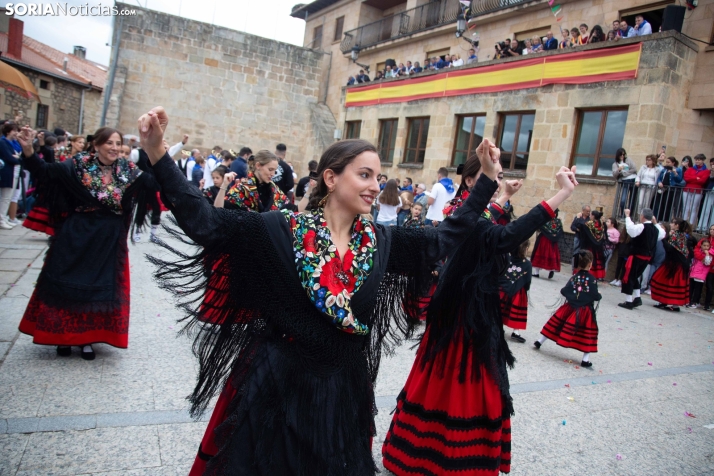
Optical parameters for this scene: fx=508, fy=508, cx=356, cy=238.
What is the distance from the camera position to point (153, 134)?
1.66 m

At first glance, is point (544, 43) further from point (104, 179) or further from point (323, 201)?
point (323, 201)

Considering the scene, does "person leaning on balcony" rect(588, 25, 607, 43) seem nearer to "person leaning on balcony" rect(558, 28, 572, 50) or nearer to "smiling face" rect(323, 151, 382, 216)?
"person leaning on balcony" rect(558, 28, 572, 50)

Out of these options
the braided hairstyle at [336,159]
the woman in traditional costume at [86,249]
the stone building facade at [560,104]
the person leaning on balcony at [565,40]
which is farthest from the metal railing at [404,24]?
the braided hairstyle at [336,159]

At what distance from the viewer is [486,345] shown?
2830mm

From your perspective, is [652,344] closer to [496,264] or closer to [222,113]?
[496,264]

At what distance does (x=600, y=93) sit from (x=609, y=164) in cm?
174

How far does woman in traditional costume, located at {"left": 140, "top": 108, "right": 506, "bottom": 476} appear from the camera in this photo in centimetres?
179

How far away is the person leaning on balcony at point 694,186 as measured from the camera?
414 inches

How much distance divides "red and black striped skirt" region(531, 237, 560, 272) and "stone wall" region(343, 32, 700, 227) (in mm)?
1952

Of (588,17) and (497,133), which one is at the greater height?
(588,17)

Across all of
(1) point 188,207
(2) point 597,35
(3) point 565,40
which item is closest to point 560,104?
(2) point 597,35

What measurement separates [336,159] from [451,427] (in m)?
1.61

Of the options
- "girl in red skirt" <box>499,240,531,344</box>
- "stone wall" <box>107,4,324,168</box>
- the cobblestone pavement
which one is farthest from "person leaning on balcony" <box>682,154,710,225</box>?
"stone wall" <box>107,4,324,168</box>

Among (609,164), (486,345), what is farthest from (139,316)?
(609,164)
